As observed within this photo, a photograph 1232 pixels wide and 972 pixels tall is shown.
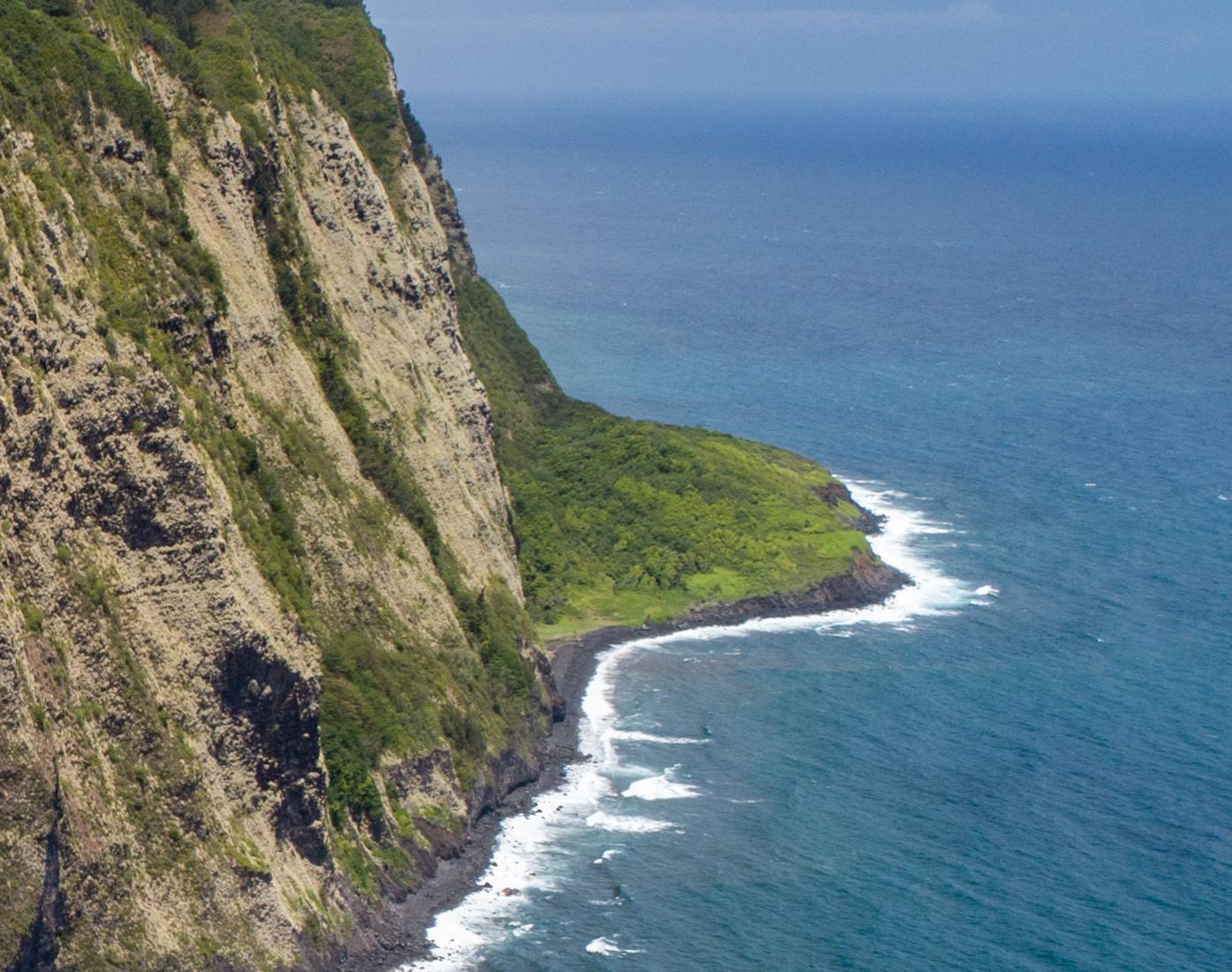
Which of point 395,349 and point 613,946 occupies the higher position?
point 395,349

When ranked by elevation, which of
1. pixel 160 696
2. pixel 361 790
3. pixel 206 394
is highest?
pixel 206 394

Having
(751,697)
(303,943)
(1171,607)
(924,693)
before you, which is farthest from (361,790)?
(1171,607)

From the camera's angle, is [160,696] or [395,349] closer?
[160,696]

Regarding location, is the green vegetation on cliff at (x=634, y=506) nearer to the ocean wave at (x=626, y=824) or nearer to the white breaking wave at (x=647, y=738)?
the white breaking wave at (x=647, y=738)

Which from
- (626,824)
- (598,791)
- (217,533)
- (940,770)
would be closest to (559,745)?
(598,791)

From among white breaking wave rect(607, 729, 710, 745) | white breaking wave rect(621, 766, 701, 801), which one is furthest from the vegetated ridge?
white breaking wave rect(621, 766, 701, 801)

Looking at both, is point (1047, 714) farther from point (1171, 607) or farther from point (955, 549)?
point (955, 549)

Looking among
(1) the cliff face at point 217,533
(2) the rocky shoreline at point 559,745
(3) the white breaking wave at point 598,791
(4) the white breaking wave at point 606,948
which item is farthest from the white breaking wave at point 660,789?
(4) the white breaking wave at point 606,948

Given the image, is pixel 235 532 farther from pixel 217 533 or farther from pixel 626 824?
pixel 626 824
